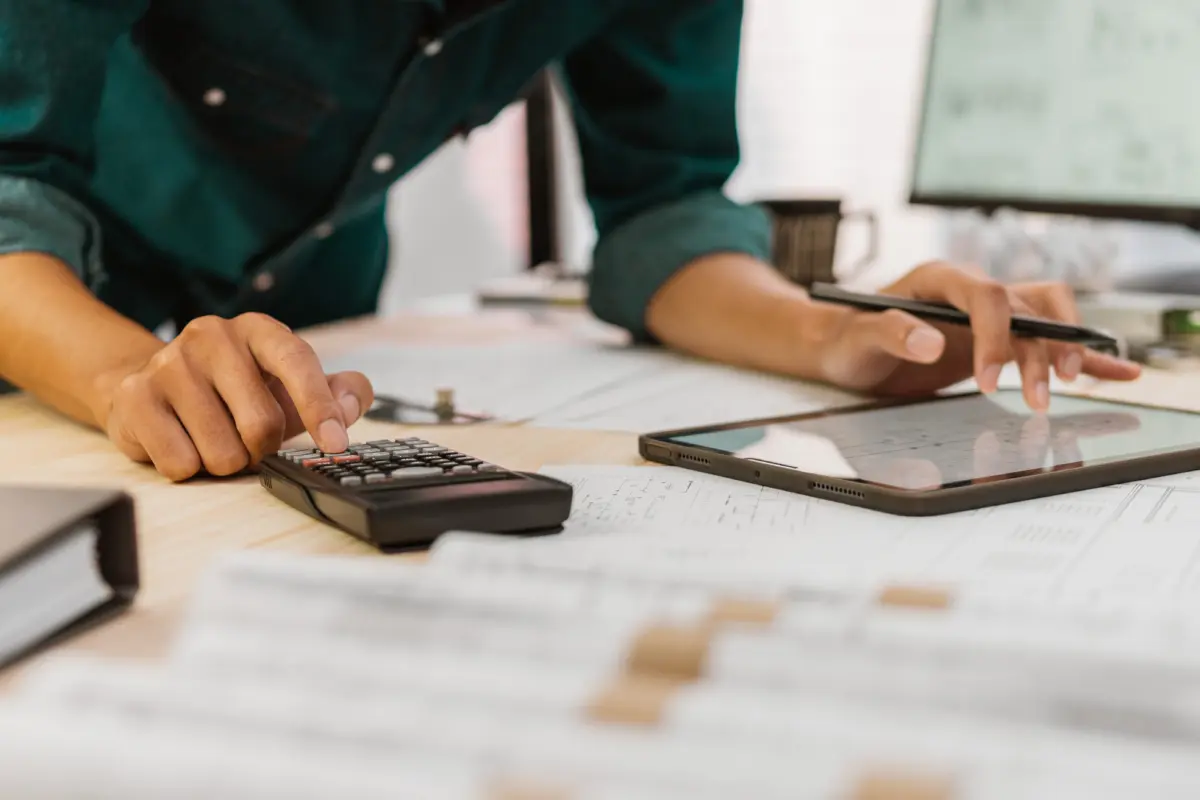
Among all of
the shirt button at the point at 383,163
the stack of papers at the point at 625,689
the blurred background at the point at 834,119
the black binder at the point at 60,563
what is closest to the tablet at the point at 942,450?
the stack of papers at the point at 625,689

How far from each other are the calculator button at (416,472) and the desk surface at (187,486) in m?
0.03

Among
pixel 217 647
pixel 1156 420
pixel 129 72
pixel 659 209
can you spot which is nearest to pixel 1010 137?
pixel 659 209

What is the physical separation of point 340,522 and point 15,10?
0.45 meters

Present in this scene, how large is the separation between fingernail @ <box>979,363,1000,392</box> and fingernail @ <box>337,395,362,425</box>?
1.15 feet

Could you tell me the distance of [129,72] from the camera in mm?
1066

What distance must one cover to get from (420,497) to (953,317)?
1.36 feet

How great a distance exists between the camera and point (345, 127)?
108 centimetres

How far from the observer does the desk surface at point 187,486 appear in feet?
1.37

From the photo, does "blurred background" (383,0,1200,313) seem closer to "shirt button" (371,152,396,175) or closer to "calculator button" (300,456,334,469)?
"shirt button" (371,152,396,175)

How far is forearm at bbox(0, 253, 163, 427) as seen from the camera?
0.68 metres

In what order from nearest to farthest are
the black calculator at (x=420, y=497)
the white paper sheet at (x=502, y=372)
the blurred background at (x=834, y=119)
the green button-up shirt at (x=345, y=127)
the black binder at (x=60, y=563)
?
the black binder at (x=60, y=563) → the black calculator at (x=420, y=497) → the white paper sheet at (x=502, y=372) → the green button-up shirt at (x=345, y=127) → the blurred background at (x=834, y=119)

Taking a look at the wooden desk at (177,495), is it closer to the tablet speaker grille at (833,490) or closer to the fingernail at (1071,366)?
the tablet speaker grille at (833,490)

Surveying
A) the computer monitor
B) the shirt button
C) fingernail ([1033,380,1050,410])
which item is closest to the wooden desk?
fingernail ([1033,380,1050,410])

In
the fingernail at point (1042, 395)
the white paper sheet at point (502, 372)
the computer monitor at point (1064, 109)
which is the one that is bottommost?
the white paper sheet at point (502, 372)
